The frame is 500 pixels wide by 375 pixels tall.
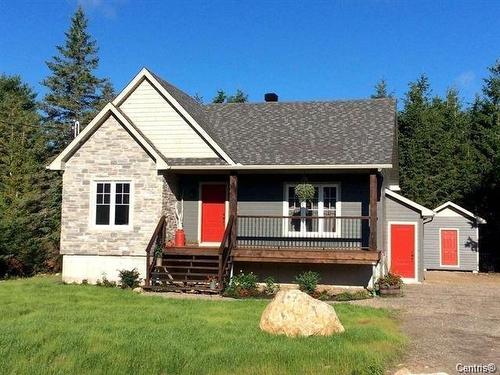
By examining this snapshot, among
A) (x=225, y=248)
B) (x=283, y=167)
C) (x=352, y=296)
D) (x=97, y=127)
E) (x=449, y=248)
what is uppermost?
(x=97, y=127)

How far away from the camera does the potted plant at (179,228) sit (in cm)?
1723

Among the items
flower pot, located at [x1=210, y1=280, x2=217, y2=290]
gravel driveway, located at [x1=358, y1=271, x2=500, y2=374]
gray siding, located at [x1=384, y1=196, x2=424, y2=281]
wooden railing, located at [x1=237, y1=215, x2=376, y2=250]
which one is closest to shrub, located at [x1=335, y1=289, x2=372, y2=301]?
gravel driveway, located at [x1=358, y1=271, x2=500, y2=374]

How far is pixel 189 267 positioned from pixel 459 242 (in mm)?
16888

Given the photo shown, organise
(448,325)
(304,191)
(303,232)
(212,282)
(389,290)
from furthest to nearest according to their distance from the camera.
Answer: (303,232)
(304,191)
(212,282)
(389,290)
(448,325)

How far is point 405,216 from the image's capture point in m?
20.3

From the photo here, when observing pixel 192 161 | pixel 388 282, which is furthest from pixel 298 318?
pixel 192 161

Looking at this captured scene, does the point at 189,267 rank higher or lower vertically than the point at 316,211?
lower

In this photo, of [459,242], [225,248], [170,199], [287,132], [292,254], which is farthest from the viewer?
[459,242]

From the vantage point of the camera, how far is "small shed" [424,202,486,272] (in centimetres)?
2697

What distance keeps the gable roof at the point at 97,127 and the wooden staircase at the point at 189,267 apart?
222 cm

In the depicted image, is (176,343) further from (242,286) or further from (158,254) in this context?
(158,254)

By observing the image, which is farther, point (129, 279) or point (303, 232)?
point (303, 232)

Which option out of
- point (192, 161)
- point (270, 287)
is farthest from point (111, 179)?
point (270, 287)

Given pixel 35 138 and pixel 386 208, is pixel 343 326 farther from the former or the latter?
pixel 35 138
